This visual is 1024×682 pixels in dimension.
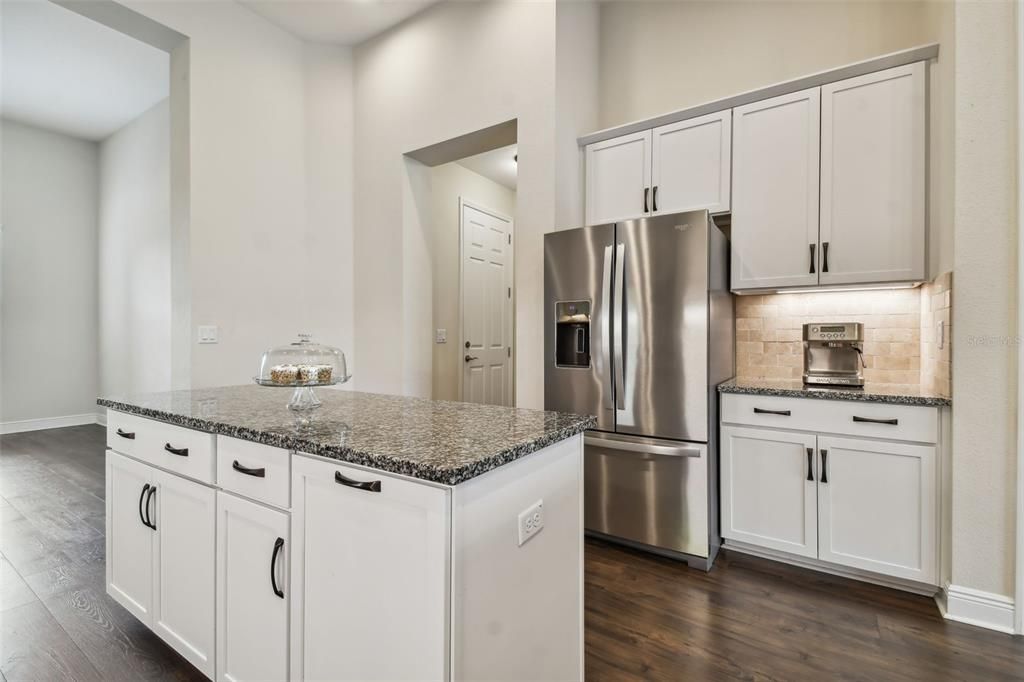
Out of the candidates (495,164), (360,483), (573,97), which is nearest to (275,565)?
(360,483)

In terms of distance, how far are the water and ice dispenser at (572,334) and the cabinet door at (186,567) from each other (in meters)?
1.86

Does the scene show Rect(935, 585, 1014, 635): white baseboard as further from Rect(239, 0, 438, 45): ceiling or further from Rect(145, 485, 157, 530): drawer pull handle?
Rect(239, 0, 438, 45): ceiling

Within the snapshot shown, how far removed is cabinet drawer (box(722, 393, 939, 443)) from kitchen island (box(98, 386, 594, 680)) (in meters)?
1.42

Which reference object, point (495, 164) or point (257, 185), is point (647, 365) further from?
point (495, 164)

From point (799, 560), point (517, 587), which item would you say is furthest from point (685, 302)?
point (517, 587)

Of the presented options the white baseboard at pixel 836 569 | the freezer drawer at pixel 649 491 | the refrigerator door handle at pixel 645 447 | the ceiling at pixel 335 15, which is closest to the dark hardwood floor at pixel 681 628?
the white baseboard at pixel 836 569

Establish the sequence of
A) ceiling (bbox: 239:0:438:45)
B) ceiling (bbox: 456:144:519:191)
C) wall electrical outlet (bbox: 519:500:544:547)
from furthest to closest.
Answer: ceiling (bbox: 456:144:519:191)
ceiling (bbox: 239:0:438:45)
wall electrical outlet (bbox: 519:500:544:547)

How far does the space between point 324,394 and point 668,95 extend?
295cm

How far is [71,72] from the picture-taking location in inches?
173

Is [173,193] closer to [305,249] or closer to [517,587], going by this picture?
[305,249]

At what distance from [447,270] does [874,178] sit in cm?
336

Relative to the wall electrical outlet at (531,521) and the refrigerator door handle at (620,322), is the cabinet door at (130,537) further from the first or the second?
the refrigerator door handle at (620,322)

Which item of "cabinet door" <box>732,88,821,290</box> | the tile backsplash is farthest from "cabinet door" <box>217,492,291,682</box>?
the tile backsplash

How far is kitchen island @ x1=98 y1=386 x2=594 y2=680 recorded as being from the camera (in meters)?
1.03
